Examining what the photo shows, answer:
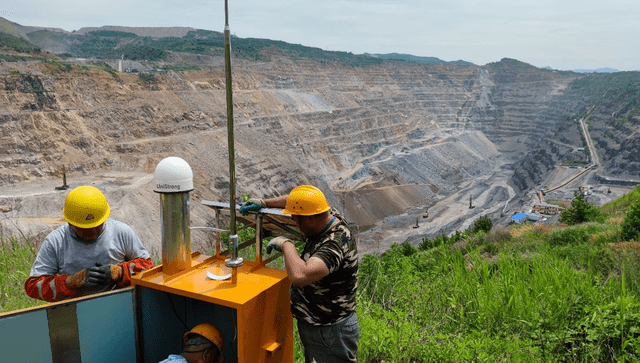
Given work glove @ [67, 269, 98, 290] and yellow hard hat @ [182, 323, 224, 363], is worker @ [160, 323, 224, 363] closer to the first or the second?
yellow hard hat @ [182, 323, 224, 363]

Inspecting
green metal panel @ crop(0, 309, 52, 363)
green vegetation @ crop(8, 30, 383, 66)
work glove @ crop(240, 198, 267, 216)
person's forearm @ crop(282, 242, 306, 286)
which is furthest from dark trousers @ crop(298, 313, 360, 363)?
green vegetation @ crop(8, 30, 383, 66)

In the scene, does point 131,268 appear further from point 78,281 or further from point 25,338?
point 25,338

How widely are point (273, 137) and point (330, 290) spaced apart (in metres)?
40.7

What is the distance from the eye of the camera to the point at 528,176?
186ft

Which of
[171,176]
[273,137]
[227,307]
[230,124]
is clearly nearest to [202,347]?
[227,307]

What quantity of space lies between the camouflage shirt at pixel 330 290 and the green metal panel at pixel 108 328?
1.06 metres

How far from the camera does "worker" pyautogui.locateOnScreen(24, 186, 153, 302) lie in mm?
3051

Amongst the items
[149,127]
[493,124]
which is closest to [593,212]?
[149,127]

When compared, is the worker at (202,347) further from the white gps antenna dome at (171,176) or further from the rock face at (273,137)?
the rock face at (273,137)

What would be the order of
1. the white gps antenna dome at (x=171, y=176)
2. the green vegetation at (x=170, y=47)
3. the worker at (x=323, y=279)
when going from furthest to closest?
the green vegetation at (x=170, y=47) < the worker at (x=323, y=279) < the white gps antenna dome at (x=171, y=176)

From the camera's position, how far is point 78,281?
302 centimetres

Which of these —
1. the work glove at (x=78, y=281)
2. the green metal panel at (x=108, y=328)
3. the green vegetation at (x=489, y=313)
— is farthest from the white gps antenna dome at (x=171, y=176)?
the green vegetation at (x=489, y=313)

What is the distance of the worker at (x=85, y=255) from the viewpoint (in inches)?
120

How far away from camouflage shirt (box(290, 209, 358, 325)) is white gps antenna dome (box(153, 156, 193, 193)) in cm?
93
